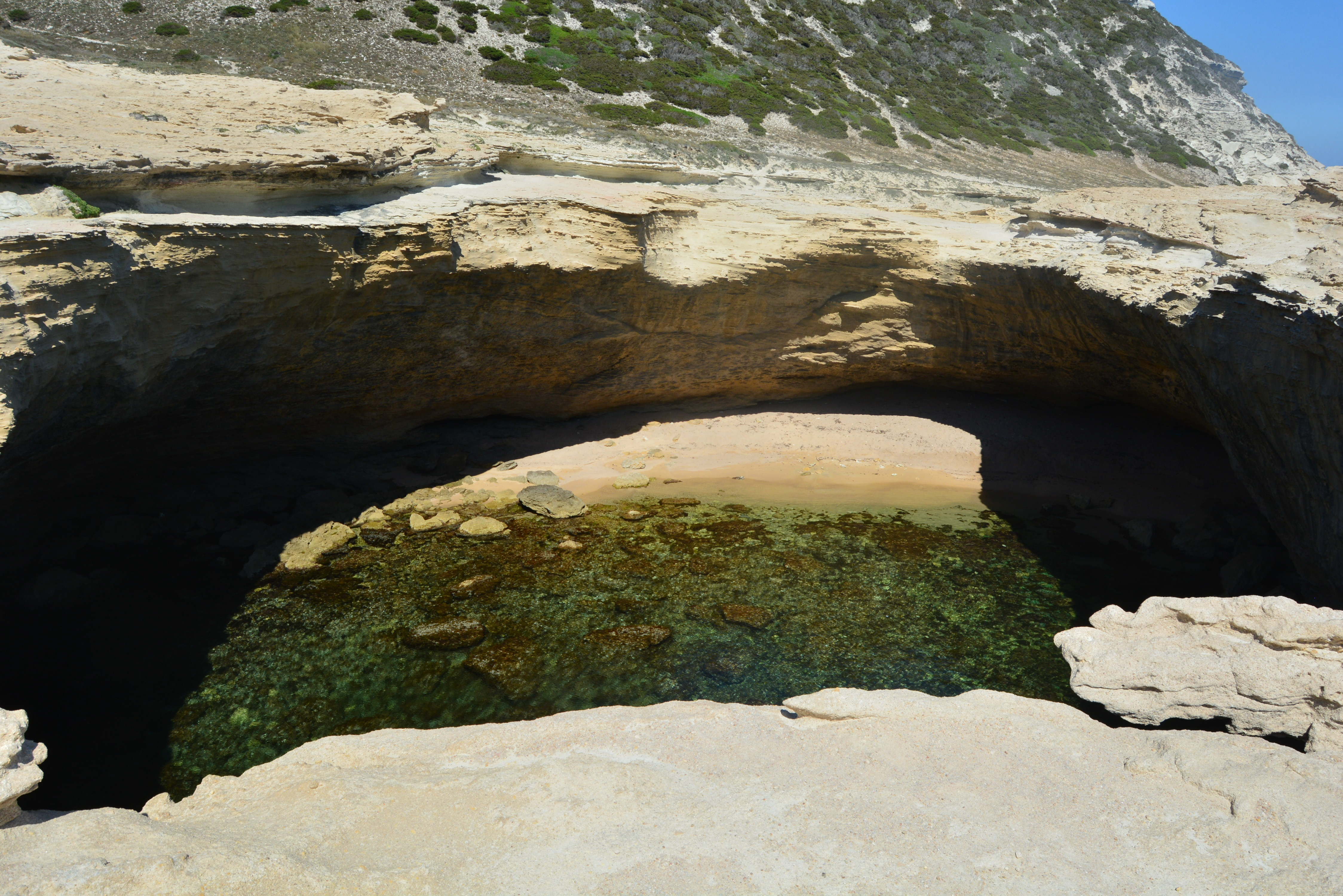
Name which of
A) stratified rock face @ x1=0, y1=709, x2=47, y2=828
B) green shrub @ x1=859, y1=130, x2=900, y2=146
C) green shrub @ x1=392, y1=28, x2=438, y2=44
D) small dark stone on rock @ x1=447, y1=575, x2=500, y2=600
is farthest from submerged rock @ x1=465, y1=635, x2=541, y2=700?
green shrub @ x1=859, y1=130, x2=900, y2=146

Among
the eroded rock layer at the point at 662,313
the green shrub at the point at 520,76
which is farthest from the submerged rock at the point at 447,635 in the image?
the green shrub at the point at 520,76

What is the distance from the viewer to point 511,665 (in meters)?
8.27

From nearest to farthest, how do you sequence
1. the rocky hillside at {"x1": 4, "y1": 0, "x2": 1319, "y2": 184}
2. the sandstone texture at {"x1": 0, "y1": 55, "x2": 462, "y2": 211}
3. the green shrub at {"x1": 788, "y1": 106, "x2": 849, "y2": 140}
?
1. the sandstone texture at {"x1": 0, "y1": 55, "x2": 462, "y2": 211}
2. the rocky hillside at {"x1": 4, "y1": 0, "x2": 1319, "y2": 184}
3. the green shrub at {"x1": 788, "y1": 106, "x2": 849, "y2": 140}

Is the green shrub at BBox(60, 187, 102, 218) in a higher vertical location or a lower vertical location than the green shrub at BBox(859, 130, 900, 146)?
lower

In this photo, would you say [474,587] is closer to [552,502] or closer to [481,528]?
[481,528]

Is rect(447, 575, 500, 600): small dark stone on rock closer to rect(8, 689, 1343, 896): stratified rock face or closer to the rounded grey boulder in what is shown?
the rounded grey boulder

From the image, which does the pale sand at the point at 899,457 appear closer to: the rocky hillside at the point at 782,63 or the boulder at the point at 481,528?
the boulder at the point at 481,528

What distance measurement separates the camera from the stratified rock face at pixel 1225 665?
244 inches

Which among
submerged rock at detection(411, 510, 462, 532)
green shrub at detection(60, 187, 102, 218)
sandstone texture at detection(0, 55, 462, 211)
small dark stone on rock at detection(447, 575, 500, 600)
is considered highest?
sandstone texture at detection(0, 55, 462, 211)

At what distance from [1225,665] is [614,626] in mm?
5837

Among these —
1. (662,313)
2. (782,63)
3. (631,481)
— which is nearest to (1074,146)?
(782,63)

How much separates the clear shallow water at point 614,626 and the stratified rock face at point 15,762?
2.21m

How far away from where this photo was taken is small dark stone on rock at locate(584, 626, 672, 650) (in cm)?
865

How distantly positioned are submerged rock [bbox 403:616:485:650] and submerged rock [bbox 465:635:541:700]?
0.77ft
